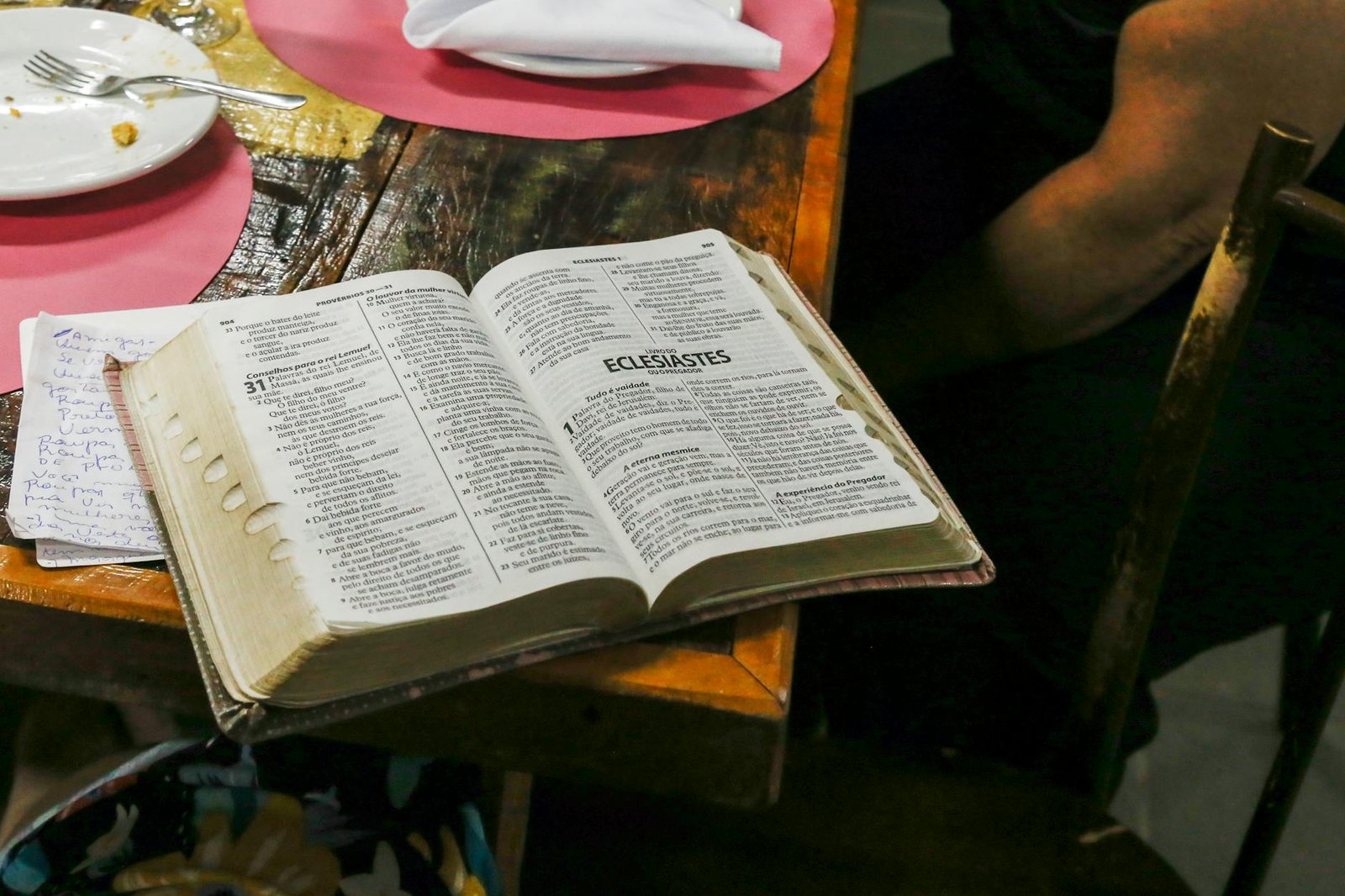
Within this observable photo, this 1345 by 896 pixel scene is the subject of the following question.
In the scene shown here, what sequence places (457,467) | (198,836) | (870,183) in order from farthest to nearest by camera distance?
(870,183), (198,836), (457,467)

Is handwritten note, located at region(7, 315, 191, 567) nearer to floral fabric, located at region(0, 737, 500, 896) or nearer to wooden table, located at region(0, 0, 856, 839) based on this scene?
wooden table, located at region(0, 0, 856, 839)

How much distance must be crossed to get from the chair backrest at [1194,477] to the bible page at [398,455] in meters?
0.44

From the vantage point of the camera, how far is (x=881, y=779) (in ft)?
2.64

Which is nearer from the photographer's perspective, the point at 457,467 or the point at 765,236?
the point at 457,467

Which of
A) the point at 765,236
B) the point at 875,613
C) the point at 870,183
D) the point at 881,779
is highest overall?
the point at 765,236

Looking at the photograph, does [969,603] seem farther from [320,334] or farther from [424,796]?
[320,334]

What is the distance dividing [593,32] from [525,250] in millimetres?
247

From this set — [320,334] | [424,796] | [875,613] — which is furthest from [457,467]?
[875,613]

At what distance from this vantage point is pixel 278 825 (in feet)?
2.40

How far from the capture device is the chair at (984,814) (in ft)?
2.38

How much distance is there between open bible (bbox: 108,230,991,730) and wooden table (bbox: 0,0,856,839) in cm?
3

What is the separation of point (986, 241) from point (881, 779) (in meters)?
0.58

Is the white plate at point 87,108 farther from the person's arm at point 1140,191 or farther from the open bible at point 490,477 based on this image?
the person's arm at point 1140,191

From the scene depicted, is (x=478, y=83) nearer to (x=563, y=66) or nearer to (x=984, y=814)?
(x=563, y=66)
